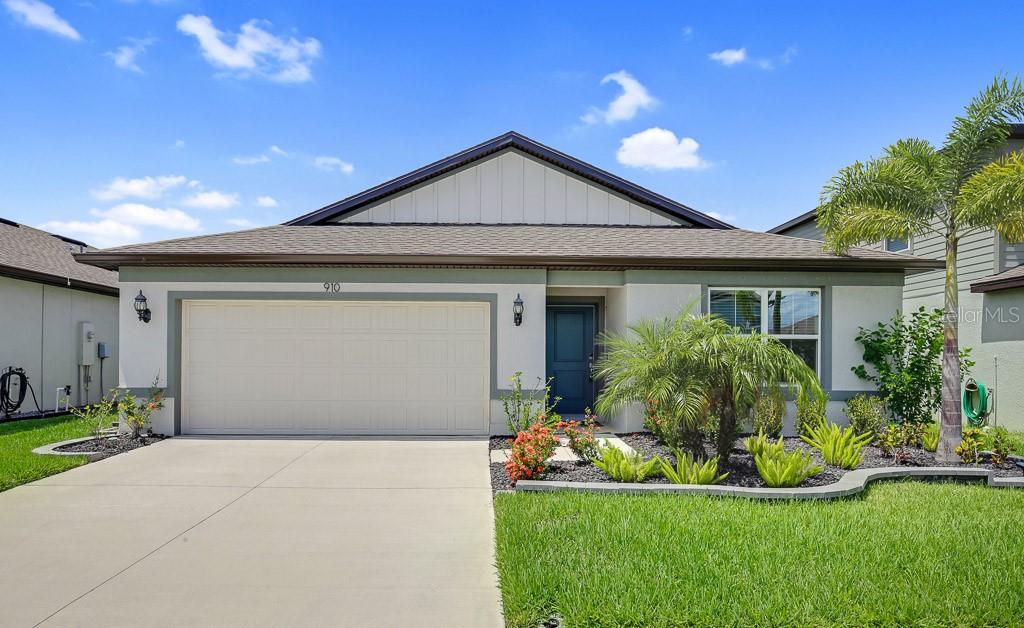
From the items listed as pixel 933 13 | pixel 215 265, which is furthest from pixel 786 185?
pixel 215 265

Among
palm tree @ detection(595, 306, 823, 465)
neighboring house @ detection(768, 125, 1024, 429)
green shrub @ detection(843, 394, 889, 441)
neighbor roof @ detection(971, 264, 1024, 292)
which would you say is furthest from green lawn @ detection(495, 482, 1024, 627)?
neighboring house @ detection(768, 125, 1024, 429)

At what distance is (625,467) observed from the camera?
20.0ft

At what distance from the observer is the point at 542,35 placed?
11.8m

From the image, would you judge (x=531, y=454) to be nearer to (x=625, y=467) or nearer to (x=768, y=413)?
(x=625, y=467)

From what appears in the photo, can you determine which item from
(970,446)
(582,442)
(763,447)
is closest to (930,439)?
(970,446)

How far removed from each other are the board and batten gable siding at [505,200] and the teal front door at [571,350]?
208 centimetres

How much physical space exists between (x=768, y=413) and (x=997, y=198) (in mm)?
3735

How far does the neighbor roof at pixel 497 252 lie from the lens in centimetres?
877

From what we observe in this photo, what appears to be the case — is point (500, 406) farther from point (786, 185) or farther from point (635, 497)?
point (786, 185)

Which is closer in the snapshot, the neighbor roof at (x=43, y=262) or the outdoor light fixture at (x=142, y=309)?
the outdoor light fixture at (x=142, y=309)

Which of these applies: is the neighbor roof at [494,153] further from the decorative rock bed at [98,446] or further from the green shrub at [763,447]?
the green shrub at [763,447]

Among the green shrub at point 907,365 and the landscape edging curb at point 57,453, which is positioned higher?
the green shrub at point 907,365

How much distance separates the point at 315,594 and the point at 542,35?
11425 millimetres

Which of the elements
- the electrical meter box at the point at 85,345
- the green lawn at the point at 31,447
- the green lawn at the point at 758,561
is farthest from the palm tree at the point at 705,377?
the electrical meter box at the point at 85,345
